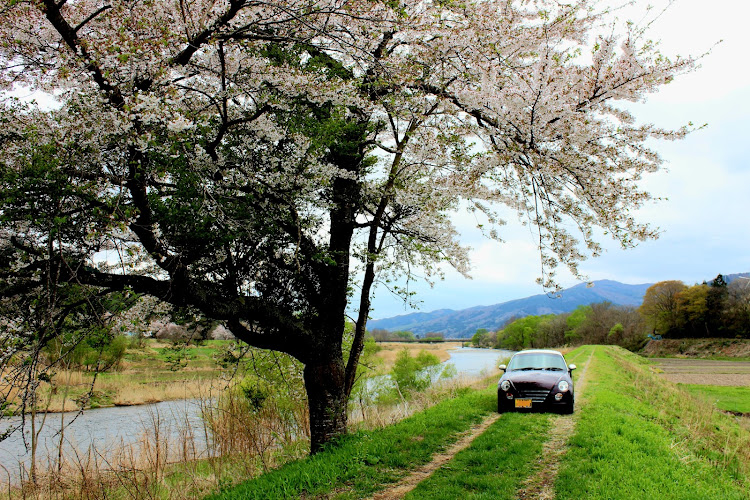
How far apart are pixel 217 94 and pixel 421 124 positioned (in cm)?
363

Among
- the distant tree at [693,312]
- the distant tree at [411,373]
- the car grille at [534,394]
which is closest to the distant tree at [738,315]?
the distant tree at [693,312]

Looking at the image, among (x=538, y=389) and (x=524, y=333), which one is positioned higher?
(x=538, y=389)

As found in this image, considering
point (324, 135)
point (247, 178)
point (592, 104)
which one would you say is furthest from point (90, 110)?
point (592, 104)

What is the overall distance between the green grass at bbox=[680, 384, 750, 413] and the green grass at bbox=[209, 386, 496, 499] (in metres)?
15.6

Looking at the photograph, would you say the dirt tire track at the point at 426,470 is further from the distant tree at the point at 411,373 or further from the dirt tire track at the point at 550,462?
the distant tree at the point at 411,373

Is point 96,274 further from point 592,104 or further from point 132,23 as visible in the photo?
point 592,104

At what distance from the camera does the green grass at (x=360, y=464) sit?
5777 mm

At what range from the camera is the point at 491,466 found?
644cm

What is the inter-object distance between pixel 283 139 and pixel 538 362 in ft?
27.0

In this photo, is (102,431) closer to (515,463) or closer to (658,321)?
(515,463)

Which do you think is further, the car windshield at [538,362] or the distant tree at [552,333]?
the distant tree at [552,333]

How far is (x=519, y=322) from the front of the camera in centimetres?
9838

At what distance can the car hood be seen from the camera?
10.0 meters

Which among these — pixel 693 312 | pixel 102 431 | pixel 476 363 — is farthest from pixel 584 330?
pixel 102 431
